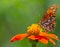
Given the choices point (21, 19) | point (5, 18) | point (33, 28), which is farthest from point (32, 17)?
point (33, 28)

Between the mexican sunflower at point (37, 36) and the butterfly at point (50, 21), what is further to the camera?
the butterfly at point (50, 21)

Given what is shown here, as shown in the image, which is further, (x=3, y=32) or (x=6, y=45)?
(x=3, y=32)

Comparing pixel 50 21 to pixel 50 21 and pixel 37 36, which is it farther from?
pixel 37 36

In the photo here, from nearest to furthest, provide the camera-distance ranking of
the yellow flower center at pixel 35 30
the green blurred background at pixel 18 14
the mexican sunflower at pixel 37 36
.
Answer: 1. the mexican sunflower at pixel 37 36
2. the yellow flower center at pixel 35 30
3. the green blurred background at pixel 18 14

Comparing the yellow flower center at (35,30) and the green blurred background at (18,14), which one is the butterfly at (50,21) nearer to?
the yellow flower center at (35,30)

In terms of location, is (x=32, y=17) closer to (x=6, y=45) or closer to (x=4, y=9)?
(x=4, y=9)

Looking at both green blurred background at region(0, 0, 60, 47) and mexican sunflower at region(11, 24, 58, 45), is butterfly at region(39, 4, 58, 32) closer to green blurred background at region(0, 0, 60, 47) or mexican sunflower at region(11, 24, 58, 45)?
mexican sunflower at region(11, 24, 58, 45)

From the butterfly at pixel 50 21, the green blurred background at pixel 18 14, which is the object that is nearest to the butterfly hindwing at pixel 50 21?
the butterfly at pixel 50 21

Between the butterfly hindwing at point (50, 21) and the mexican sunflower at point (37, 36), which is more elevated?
the butterfly hindwing at point (50, 21)

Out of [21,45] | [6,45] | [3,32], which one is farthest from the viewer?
[3,32]

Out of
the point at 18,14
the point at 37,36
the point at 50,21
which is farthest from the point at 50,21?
the point at 18,14

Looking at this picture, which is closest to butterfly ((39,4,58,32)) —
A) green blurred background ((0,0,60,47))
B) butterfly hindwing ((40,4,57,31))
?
butterfly hindwing ((40,4,57,31))
